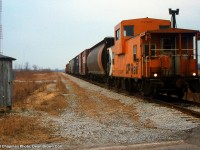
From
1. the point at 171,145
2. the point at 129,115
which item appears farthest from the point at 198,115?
the point at 171,145

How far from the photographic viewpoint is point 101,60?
101ft

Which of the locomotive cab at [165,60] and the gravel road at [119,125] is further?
the locomotive cab at [165,60]

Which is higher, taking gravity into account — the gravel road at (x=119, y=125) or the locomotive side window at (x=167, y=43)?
the locomotive side window at (x=167, y=43)

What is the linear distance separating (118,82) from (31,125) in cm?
1403

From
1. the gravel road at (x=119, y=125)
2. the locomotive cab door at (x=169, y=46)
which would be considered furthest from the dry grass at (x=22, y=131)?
the locomotive cab door at (x=169, y=46)

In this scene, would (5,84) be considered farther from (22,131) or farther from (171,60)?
(171,60)

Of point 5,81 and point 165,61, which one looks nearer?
point 5,81

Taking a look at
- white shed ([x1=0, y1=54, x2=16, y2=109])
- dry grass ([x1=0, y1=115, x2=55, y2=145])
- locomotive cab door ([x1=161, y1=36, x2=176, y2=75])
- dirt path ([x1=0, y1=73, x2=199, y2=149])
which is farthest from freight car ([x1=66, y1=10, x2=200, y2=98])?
dry grass ([x1=0, y1=115, x2=55, y2=145])

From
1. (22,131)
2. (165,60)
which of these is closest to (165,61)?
(165,60)

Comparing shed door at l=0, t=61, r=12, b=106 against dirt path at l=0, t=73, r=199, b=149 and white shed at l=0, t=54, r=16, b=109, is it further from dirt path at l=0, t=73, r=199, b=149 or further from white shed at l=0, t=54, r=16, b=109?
dirt path at l=0, t=73, r=199, b=149

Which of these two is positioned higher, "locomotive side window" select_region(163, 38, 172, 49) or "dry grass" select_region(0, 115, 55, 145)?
"locomotive side window" select_region(163, 38, 172, 49)

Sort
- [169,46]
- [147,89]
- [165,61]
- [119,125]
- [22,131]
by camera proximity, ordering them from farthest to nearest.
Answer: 1. [169,46]
2. [147,89]
3. [165,61]
4. [119,125]
5. [22,131]

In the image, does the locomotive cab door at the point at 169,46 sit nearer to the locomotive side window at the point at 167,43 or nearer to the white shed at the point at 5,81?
the locomotive side window at the point at 167,43

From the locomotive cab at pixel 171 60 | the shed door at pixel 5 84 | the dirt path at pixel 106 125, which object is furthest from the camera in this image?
the locomotive cab at pixel 171 60
